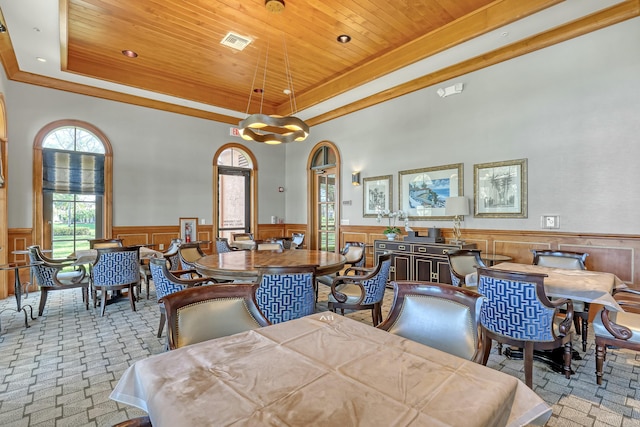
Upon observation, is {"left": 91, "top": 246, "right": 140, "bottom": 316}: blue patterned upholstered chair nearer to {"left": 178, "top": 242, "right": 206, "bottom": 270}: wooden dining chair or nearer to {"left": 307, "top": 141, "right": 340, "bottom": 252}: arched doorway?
{"left": 178, "top": 242, "right": 206, "bottom": 270}: wooden dining chair

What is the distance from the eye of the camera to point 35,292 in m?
5.61

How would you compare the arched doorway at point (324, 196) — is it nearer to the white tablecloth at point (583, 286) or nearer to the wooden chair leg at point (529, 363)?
the white tablecloth at point (583, 286)

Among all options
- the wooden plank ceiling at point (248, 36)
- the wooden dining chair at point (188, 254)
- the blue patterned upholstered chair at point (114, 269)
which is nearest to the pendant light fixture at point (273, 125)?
the wooden plank ceiling at point (248, 36)

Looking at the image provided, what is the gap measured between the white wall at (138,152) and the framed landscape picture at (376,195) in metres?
3.02

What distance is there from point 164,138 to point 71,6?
306cm

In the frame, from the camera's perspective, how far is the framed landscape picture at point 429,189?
5316 mm

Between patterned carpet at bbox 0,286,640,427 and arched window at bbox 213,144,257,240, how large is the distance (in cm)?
407

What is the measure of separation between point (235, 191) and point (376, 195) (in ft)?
12.2

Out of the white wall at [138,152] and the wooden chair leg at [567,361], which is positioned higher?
the white wall at [138,152]

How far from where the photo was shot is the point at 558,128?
4.25m

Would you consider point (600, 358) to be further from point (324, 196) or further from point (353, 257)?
point (324, 196)

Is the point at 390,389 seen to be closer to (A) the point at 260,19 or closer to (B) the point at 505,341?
(B) the point at 505,341

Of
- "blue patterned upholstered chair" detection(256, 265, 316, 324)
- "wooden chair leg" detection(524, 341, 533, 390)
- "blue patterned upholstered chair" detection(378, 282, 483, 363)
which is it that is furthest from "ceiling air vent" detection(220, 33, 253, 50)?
"wooden chair leg" detection(524, 341, 533, 390)

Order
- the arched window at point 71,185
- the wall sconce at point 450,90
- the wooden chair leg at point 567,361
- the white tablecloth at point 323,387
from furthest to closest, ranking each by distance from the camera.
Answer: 1. the arched window at point 71,185
2. the wall sconce at point 450,90
3. the wooden chair leg at point 567,361
4. the white tablecloth at point 323,387
